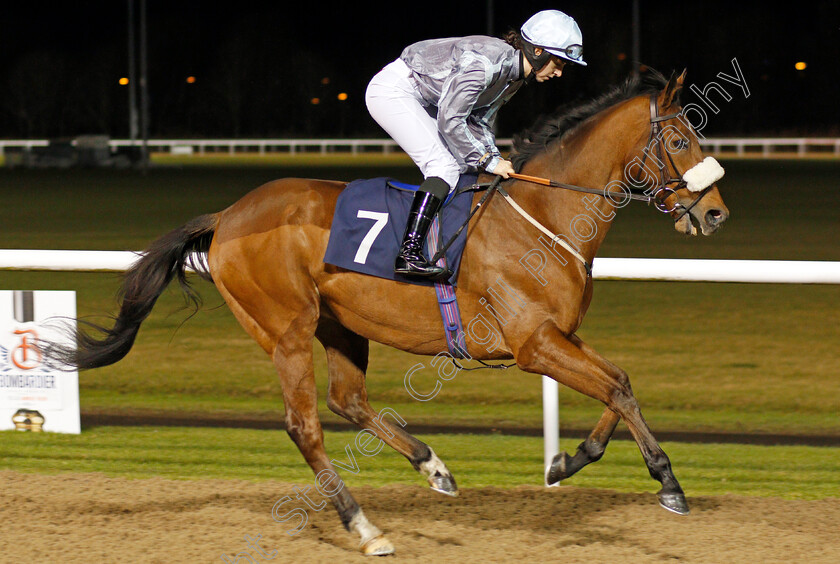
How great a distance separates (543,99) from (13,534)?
→ 45165mm

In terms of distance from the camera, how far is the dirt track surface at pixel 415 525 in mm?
3434

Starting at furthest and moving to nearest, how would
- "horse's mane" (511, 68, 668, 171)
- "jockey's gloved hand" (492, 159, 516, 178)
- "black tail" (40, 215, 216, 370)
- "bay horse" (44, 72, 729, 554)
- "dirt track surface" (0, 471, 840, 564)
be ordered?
"black tail" (40, 215, 216, 370), "horse's mane" (511, 68, 668, 171), "jockey's gloved hand" (492, 159, 516, 178), "bay horse" (44, 72, 729, 554), "dirt track surface" (0, 471, 840, 564)

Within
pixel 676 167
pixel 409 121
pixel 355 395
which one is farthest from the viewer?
pixel 355 395

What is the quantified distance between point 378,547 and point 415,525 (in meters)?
0.33

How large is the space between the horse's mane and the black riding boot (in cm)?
38

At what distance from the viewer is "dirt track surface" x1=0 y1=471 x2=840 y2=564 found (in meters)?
3.43

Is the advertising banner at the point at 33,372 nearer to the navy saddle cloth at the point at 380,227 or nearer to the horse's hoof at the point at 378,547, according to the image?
the navy saddle cloth at the point at 380,227

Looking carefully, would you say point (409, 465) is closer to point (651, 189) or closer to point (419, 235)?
point (419, 235)

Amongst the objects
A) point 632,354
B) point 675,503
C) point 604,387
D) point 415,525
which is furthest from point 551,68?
point 632,354

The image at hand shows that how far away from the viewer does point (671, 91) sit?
3.58 metres

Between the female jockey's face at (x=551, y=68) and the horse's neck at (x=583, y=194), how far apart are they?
8.5 inches

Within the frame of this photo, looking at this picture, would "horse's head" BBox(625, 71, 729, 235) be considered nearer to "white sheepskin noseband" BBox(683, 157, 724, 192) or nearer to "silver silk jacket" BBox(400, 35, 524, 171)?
"white sheepskin noseband" BBox(683, 157, 724, 192)

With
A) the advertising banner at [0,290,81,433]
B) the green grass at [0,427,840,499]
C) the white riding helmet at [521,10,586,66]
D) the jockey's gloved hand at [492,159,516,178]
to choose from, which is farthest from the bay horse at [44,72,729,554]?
the advertising banner at [0,290,81,433]

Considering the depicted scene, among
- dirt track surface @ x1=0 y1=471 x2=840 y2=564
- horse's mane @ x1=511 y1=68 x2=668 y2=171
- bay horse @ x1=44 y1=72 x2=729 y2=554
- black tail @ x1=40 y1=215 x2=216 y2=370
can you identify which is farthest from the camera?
black tail @ x1=40 y1=215 x2=216 y2=370
